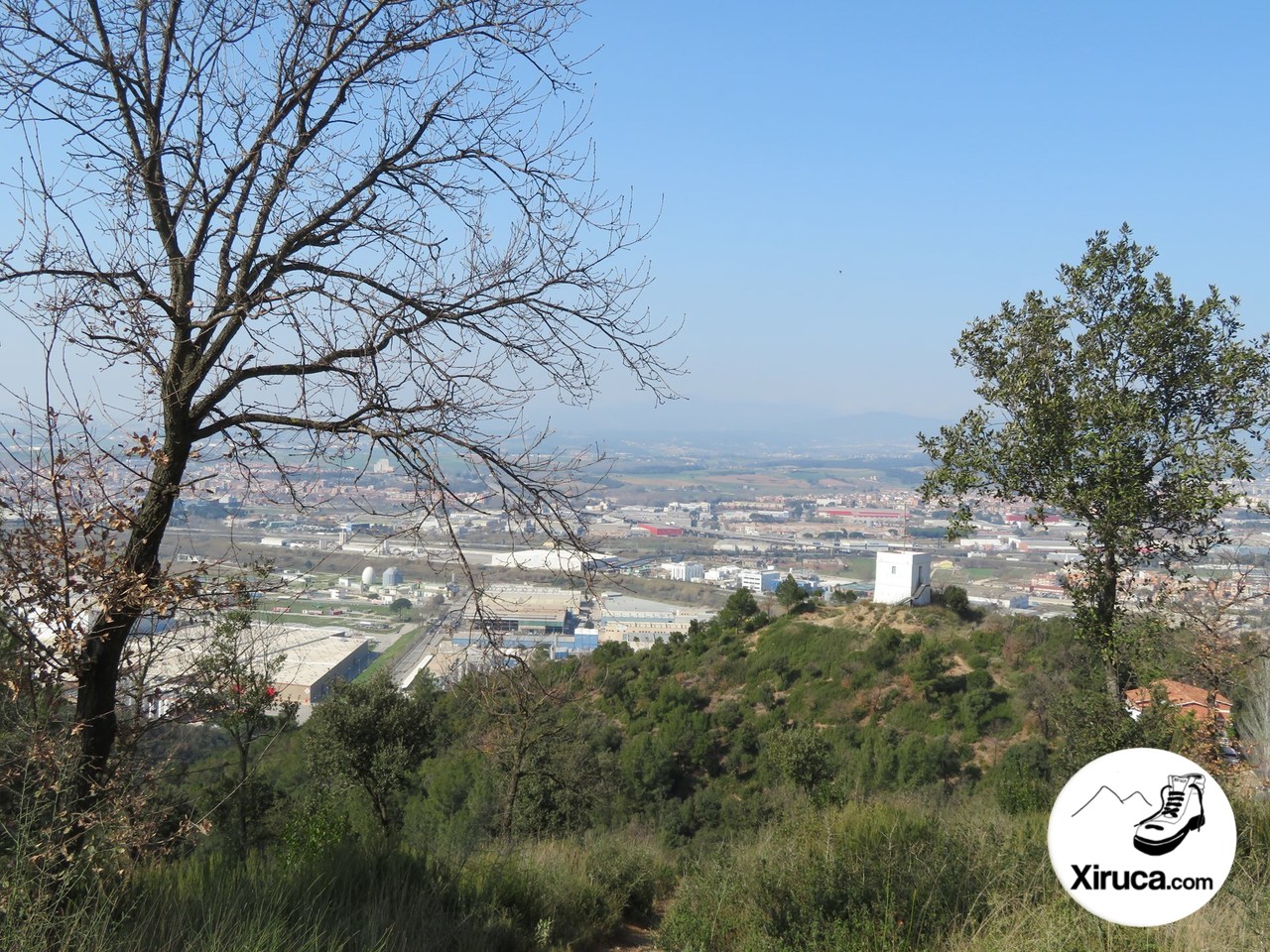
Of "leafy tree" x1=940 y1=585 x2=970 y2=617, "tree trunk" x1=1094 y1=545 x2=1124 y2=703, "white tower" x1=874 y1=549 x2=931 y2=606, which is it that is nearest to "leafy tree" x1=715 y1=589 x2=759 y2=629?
"white tower" x1=874 y1=549 x2=931 y2=606

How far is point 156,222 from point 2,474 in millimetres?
1081

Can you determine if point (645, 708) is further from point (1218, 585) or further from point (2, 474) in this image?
point (2, 474)

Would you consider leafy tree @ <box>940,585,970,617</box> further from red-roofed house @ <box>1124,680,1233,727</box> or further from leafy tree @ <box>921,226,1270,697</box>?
leafy tree @ <box>921,226,1270,697</box>

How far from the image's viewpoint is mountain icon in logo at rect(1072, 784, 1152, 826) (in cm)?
285

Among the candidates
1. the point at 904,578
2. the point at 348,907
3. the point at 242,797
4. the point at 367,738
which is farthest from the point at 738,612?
the point at 348,907

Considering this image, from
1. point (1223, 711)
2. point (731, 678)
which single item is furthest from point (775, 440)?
point (1223, 711)

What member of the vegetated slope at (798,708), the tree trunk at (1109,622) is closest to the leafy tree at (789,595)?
the vegetated slope at (798,708)

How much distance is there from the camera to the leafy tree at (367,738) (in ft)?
44.9

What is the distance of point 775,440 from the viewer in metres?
123

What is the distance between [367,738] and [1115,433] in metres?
11.1

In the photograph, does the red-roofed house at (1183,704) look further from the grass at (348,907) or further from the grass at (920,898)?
the grass at (348,907)

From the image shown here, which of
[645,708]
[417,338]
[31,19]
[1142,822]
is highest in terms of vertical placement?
[31,19]

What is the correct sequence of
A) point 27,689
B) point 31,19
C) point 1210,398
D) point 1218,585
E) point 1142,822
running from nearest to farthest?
point 1142,822
point 27,689
point 31,19
point 1210,398
point 1218,585

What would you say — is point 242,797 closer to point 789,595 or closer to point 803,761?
point 803,761
